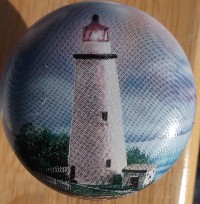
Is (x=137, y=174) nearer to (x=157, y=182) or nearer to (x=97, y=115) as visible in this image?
(x=97, y=115)

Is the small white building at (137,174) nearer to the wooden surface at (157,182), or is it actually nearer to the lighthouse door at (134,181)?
the lighthouse door at (134,181)

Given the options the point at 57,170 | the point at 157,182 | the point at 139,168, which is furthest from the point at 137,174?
the point at 157,182

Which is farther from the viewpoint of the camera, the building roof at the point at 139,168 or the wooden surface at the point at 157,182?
the wooden surface at the point at 157,182

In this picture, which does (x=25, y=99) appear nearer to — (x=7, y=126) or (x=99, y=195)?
(x=7, y=126)

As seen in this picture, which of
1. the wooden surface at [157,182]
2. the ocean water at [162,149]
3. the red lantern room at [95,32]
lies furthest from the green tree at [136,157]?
the wooden surface at [157,182]

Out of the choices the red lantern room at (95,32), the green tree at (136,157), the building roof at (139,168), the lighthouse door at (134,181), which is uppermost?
the red lantern room at (95,32)

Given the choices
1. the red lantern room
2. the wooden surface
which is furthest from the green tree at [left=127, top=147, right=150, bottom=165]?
the wooden surface

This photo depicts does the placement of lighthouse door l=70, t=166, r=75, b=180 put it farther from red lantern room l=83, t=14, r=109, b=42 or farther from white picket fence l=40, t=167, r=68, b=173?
red lantern room l=83, t=14, r=109, b=42

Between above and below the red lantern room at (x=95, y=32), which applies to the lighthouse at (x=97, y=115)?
below
